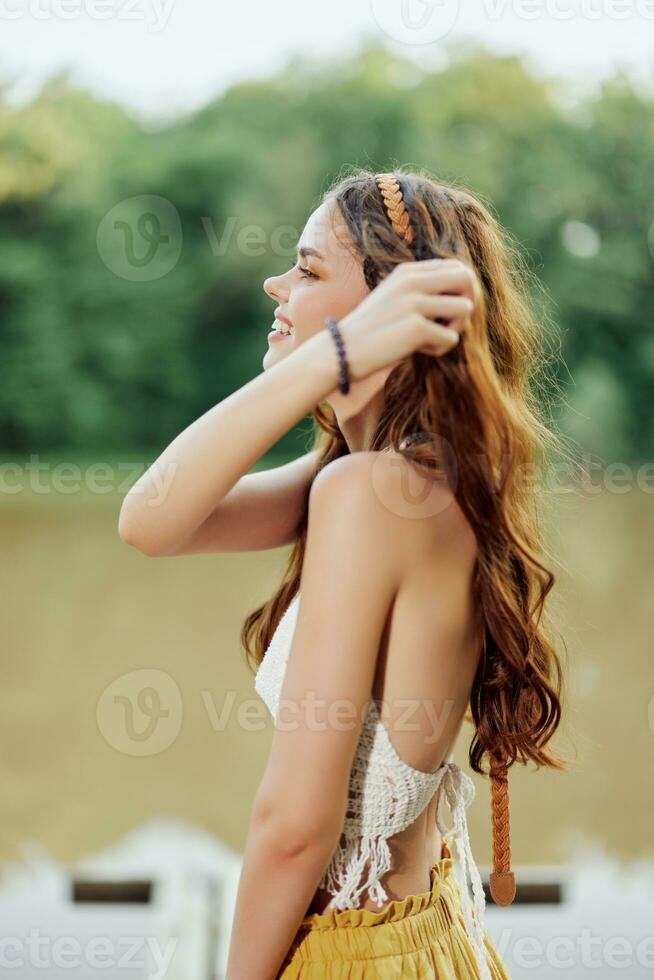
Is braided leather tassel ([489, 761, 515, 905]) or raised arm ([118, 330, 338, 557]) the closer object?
raised arm ([118, 330, 338, 557])

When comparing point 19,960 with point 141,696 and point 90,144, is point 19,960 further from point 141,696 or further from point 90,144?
point 90,144

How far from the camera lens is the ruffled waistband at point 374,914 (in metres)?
0.94

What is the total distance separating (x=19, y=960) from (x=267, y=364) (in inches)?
67.7

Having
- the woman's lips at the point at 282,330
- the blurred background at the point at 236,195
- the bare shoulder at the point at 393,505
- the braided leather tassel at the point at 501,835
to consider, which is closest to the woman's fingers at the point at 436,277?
the bare shoulder at the point at 393,505

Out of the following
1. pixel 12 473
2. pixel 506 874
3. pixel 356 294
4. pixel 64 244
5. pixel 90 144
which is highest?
pixel 90 144

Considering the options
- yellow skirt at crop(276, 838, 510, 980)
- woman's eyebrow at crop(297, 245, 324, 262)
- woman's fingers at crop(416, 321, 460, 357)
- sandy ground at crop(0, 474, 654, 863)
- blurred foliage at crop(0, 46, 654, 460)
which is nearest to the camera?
woman's fingers at crop(416, 321, 460, 357)

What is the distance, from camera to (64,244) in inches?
587

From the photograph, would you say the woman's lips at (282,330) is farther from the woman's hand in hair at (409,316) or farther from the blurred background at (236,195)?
the blurred background at (236,195)

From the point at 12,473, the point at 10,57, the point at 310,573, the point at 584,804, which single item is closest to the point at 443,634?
the point at 310,573

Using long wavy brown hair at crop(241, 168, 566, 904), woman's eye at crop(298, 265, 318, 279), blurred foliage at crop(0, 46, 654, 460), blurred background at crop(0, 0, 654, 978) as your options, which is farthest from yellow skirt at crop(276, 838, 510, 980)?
blurred foliage at crop(0, 46, 654, 460)

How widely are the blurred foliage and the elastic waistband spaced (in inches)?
499

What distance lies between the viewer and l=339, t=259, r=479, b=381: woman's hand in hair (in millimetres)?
802

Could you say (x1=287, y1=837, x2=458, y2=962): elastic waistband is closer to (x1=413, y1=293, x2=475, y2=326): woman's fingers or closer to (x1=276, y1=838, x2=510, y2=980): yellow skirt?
(x1=276, y1=838, x2=510, y2=980): yellow skirt

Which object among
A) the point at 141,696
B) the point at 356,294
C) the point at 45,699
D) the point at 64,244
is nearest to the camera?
the point at 356,294
